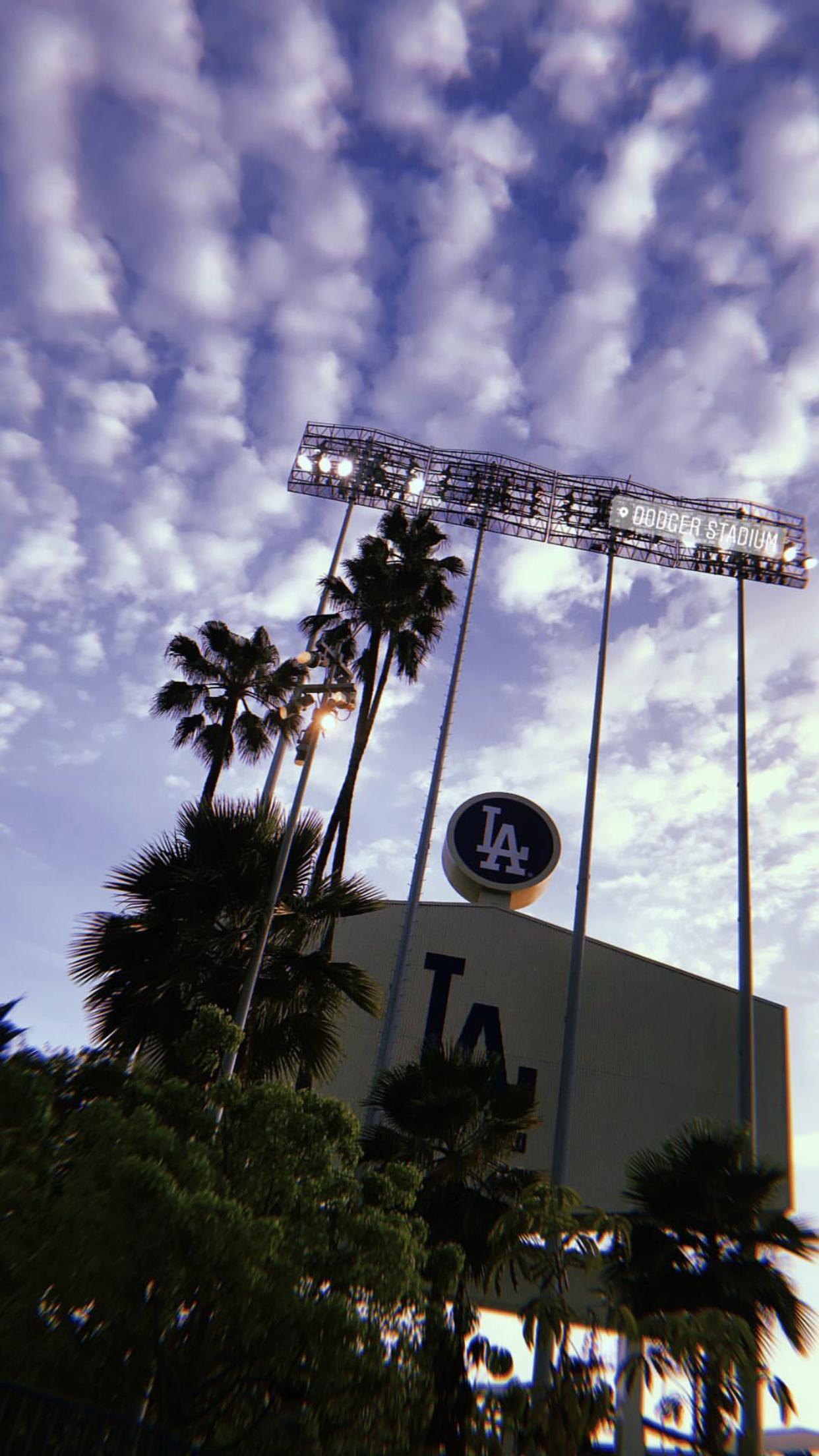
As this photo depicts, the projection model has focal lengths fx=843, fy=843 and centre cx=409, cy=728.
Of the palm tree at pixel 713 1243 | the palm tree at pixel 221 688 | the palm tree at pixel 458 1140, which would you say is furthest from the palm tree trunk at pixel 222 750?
the palm tree at pixel 713 1243

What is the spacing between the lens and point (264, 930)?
14.2m

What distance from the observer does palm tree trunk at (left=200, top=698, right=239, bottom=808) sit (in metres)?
25.7

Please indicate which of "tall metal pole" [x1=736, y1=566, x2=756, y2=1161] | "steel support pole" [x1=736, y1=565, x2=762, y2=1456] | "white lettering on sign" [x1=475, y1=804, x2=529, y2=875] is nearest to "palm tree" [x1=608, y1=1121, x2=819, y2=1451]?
"steel support pole" [x1=736, y1=565, x2=762, y2=1456]

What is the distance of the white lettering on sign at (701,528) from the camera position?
108 feet

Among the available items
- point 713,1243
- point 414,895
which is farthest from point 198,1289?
point 414,895

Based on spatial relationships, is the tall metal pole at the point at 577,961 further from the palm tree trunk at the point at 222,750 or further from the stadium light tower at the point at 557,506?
the palm tree trunk at the point at 222,750

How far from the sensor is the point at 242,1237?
7.66m

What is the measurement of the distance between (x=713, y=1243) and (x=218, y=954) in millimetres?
9307

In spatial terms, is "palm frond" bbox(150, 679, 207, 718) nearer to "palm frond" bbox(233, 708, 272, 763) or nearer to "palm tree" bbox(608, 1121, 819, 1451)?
"palm frond" bbox(233, 708, 272, 763)

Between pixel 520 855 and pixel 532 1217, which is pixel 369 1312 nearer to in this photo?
pixel 532 1217

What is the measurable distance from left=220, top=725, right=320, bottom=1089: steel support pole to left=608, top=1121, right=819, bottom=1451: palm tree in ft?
21.6

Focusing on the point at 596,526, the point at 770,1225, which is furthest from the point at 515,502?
the point at 770,1225

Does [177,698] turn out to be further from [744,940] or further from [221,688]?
[744,940]

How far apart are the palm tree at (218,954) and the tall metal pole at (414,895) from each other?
6450 millimetres
